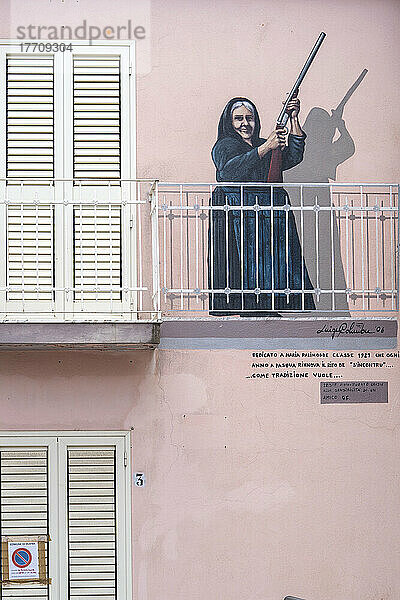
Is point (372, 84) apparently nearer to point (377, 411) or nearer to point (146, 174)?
point (146, 174)

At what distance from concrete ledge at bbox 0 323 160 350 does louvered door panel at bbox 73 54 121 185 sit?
135cm

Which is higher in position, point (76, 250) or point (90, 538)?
point (76, 250)

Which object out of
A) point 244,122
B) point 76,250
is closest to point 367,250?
point 244,122

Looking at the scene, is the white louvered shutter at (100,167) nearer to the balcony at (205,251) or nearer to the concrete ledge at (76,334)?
the balcony at (205,251)

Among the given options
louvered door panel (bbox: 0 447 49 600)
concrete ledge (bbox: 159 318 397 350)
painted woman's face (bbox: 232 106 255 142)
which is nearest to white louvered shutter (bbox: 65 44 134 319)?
concrete ledge (bbox: 159 318 397 350)

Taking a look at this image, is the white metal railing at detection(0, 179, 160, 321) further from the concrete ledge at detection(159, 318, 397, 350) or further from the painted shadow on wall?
the painted shadow on wall

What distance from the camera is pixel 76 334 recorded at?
291 inches

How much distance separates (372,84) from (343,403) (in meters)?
2.66

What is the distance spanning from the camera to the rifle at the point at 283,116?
8172mm

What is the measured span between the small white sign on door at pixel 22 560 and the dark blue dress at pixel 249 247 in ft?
7.84

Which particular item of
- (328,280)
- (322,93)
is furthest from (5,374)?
(322,93)

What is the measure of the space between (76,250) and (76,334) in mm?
888

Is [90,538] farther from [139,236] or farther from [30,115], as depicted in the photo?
[30,115]

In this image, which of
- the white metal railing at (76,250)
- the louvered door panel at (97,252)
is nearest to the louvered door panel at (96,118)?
the white metal railing at (76,250)
